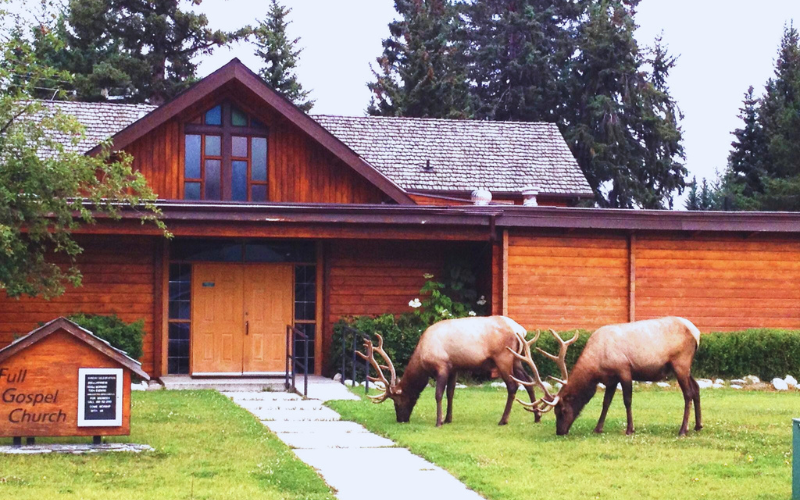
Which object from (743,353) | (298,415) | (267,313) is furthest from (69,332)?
(743,353)

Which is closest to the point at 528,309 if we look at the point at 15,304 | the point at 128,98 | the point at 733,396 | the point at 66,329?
the point at 733,396

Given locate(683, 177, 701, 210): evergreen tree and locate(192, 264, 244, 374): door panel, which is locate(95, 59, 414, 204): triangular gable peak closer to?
locate(192, 264, 244, 374): door panel

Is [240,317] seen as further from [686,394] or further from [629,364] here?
[686,394]

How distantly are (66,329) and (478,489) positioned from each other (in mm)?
4839

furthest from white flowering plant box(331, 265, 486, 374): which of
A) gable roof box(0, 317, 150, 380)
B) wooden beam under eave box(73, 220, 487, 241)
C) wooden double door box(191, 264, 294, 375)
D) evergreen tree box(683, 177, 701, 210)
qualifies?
evergreen tree box(683, 177, 701, 210)

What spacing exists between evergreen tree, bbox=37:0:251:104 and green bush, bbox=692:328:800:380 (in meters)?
27.1

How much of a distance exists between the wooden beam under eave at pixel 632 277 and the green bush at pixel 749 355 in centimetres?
140

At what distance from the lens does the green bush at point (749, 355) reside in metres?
20.4

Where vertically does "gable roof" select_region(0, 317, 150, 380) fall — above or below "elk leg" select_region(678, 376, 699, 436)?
→ above

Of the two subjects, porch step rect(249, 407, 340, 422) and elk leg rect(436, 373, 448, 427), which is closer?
elk leg rect(436, 373, 448, 427)

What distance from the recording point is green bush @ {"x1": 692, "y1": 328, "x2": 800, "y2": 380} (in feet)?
67.1

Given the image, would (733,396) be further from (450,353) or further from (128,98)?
(128,98)

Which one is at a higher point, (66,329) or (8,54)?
(8,54)

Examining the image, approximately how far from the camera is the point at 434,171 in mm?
26859
